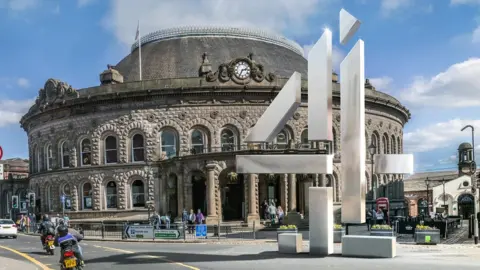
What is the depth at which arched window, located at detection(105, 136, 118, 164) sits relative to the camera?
51.9 meters

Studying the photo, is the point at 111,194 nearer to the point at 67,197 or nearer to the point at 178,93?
the point at 67,197

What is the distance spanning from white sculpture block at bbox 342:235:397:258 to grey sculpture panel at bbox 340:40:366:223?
74 cm

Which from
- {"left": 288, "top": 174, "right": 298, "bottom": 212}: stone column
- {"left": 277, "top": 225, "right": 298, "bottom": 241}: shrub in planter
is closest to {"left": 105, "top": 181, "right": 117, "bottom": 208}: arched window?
{"left": 288, "top": 174, "right": 298, "bottom": 212}: stone column

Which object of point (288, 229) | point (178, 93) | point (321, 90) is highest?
point (178, 93)

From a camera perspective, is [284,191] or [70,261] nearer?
[70,261]

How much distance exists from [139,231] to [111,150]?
61.1 ft

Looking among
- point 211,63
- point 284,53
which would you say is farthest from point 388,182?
point 211,63

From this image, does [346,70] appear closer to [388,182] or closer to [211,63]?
[211,63]

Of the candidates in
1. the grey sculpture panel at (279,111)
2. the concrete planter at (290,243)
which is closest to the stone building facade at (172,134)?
the concrete planter at (290,243)

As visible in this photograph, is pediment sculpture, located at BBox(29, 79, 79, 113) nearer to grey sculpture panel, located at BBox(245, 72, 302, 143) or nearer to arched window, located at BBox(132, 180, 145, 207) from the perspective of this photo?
arched window, located at BBox(132, 180, 145, 207)

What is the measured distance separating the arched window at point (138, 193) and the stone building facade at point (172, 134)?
83 mm

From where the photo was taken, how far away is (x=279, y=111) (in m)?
21.3

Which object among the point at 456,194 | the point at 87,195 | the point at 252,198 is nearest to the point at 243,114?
the point at 252,198

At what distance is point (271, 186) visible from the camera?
152ft
